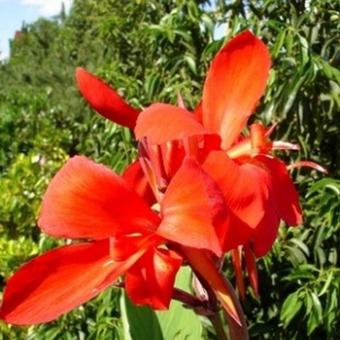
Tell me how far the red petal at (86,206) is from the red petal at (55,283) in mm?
18

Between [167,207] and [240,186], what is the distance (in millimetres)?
58

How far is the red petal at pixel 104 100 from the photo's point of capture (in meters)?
0.69

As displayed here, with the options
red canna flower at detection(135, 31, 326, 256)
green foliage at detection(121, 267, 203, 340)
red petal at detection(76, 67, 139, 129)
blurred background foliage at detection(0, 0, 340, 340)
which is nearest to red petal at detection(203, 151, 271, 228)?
red canna flower at detection(135, 31, 326, 256)

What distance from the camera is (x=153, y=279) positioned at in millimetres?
614

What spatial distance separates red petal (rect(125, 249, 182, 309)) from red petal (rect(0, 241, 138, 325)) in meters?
Result: 0.01

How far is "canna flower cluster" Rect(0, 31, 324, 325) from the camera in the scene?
0.58 meters

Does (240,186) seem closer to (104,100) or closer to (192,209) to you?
(192,209)

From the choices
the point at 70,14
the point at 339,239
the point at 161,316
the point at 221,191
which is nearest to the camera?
the point at 221,191

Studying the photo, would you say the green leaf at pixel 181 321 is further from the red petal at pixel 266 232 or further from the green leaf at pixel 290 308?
the green leaf at pixel 290 308

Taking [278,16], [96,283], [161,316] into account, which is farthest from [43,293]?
[278,16]

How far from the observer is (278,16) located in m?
2.25

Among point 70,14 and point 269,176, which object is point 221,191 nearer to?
point 269,176

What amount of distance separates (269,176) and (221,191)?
8 centimetres

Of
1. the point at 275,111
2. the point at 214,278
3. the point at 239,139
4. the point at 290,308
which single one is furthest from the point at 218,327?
the point at 275,111
